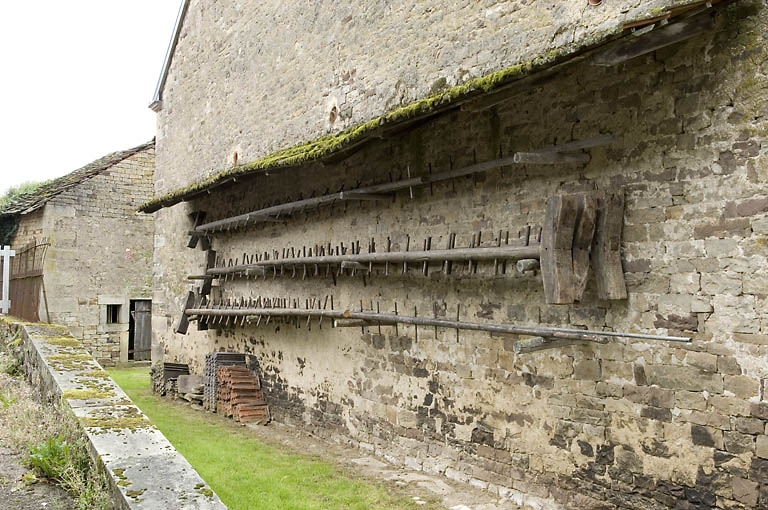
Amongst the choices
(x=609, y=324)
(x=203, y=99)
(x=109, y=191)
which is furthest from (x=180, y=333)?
(x=609, y=324)

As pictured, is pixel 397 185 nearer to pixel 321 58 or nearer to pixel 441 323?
pixel 441 323

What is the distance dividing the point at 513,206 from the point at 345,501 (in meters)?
3.09

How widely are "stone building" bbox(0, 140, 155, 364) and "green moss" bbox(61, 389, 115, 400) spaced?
1256 centimetres

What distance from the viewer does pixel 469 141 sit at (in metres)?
6.21

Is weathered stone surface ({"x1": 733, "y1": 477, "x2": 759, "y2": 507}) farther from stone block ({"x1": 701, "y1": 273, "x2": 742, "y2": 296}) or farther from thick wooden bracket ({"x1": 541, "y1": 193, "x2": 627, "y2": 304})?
thick wooden bracket ({"x1": 541, "y1": 193, "x2": 627, "y2": 304})

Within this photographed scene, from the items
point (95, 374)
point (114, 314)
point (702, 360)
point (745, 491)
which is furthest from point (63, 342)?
point (114, 314)

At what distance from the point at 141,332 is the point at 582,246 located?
15.9 metres

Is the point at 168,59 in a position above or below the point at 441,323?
above

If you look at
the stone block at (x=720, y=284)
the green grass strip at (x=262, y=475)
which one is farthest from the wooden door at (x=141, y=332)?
the stone block at (x=720, y=284)

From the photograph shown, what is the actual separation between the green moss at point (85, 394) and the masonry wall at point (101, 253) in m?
12.8

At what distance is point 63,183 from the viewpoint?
1692cm

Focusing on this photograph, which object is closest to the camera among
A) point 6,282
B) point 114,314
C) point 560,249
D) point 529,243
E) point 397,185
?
point 560,249

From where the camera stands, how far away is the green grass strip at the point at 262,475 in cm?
568

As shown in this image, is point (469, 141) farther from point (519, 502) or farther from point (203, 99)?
point (203, 99)
